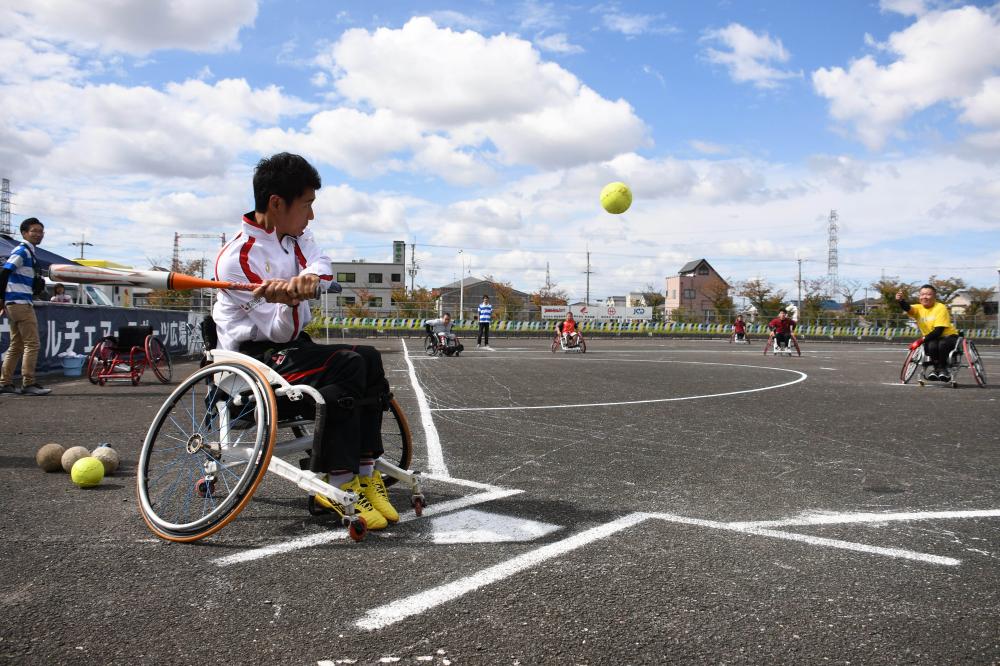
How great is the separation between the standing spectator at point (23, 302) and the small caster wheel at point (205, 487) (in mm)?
6418

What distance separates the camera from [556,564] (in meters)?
2.77

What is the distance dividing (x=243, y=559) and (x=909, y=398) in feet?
30.4

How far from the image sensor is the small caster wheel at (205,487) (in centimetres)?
351

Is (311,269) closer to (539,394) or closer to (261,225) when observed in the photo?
(261,225)

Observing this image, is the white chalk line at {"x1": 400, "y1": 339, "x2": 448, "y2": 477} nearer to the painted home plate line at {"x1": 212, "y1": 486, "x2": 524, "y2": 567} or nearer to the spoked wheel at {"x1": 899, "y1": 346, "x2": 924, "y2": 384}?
the painted home plate line at {"x1": 212, "y1": 486, "x2": 524, "y2": 567}

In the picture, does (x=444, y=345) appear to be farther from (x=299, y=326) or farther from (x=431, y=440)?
(x=299, y=326)

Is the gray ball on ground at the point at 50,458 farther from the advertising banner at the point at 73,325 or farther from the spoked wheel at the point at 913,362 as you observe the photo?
the spoked wheel at the point at 913,362

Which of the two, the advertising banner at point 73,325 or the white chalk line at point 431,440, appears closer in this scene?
the white chalk line at point 431,440

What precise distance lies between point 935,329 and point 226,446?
39.0 feet

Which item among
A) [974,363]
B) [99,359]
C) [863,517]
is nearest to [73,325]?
[99,359]

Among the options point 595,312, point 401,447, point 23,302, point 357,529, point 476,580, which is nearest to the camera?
point 476,580

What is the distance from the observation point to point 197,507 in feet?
11.6

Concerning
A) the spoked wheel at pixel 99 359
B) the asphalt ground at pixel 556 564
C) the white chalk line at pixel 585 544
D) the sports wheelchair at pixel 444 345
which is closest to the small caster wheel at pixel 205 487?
the asphalt ground at pixel 556 564

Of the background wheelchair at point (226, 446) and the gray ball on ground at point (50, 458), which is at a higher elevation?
the background wheelchair at point (226, 446)
